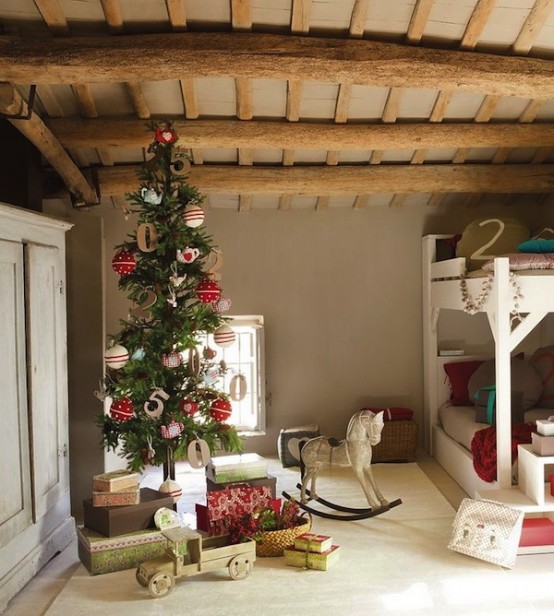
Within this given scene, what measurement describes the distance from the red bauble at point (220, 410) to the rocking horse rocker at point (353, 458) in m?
0.73

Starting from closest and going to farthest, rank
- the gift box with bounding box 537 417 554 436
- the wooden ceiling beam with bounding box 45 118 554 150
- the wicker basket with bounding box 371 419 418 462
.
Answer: the gift box with bounding box 537 417 554 436 < the wooden ceiling beam with bounding box 45 118 554 150 < the wicker basket with bounding box 371 419 418 462

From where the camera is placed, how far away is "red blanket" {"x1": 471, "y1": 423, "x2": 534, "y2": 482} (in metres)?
4.30

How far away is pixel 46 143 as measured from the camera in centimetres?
430

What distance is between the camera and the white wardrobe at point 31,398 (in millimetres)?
3447

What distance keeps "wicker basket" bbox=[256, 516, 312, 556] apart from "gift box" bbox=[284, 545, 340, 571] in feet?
0.26

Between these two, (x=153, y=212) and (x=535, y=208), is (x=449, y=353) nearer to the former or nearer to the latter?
(x=535, y=208)

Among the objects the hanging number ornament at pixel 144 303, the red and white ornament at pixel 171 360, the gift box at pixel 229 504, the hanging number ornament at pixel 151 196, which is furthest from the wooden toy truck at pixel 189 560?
the hanging number ornament at pixel 151 196

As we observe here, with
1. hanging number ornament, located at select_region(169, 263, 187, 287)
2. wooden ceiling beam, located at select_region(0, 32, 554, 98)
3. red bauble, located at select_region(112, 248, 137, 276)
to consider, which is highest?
wooden ceiling beam, located at select_region(0, 32, 554, 98)

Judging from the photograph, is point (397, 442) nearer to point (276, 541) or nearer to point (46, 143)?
point (276, 541)

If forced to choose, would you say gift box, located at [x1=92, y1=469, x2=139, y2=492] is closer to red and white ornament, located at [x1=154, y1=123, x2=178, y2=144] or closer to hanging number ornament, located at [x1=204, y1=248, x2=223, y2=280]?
hanging number ornament, located at [x1=204, y1=248, x2=223, y2=280]

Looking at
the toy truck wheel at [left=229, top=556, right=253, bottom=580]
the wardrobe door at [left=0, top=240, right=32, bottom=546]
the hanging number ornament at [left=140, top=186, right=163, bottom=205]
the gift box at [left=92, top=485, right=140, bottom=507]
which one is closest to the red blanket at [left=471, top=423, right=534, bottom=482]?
the toy truck wheel at [left=229, top=556, right=253, bottom=580]

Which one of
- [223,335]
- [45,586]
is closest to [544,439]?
[223,335]

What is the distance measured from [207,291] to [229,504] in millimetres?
1225

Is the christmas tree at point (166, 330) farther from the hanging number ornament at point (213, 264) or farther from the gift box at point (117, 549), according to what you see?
the gift box at point (117, 549)
